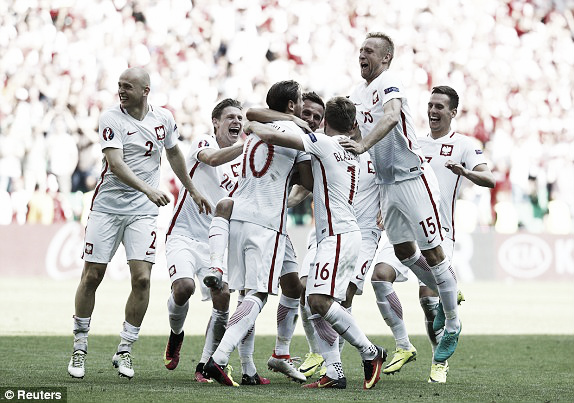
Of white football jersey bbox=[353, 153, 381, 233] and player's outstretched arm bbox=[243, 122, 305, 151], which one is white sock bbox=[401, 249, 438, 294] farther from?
player's outstretched arm bbox=[243, 122, 305, 151]

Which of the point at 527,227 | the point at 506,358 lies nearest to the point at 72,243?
the point at 527,227

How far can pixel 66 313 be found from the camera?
600 inches

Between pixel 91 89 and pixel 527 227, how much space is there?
36.1ft

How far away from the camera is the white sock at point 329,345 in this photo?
7.84m

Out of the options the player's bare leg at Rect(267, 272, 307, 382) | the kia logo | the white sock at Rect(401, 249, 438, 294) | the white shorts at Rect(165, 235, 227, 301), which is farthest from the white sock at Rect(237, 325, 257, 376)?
the kia logo

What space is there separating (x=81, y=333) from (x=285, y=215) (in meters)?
2.05

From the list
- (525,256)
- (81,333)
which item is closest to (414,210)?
(81,333)

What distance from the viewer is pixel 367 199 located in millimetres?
9656

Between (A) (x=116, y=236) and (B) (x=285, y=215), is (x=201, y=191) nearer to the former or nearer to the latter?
(A) (x=116, y=236)

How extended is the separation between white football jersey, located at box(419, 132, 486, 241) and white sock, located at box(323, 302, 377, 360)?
7.06 ft

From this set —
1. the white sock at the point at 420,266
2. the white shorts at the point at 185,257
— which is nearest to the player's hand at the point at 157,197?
the white shorts at the point at 185,257

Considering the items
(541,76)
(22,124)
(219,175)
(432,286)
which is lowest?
(432,286)

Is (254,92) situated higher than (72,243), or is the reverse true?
(254,92)

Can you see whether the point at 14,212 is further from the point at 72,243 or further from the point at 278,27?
the point at 278,27
